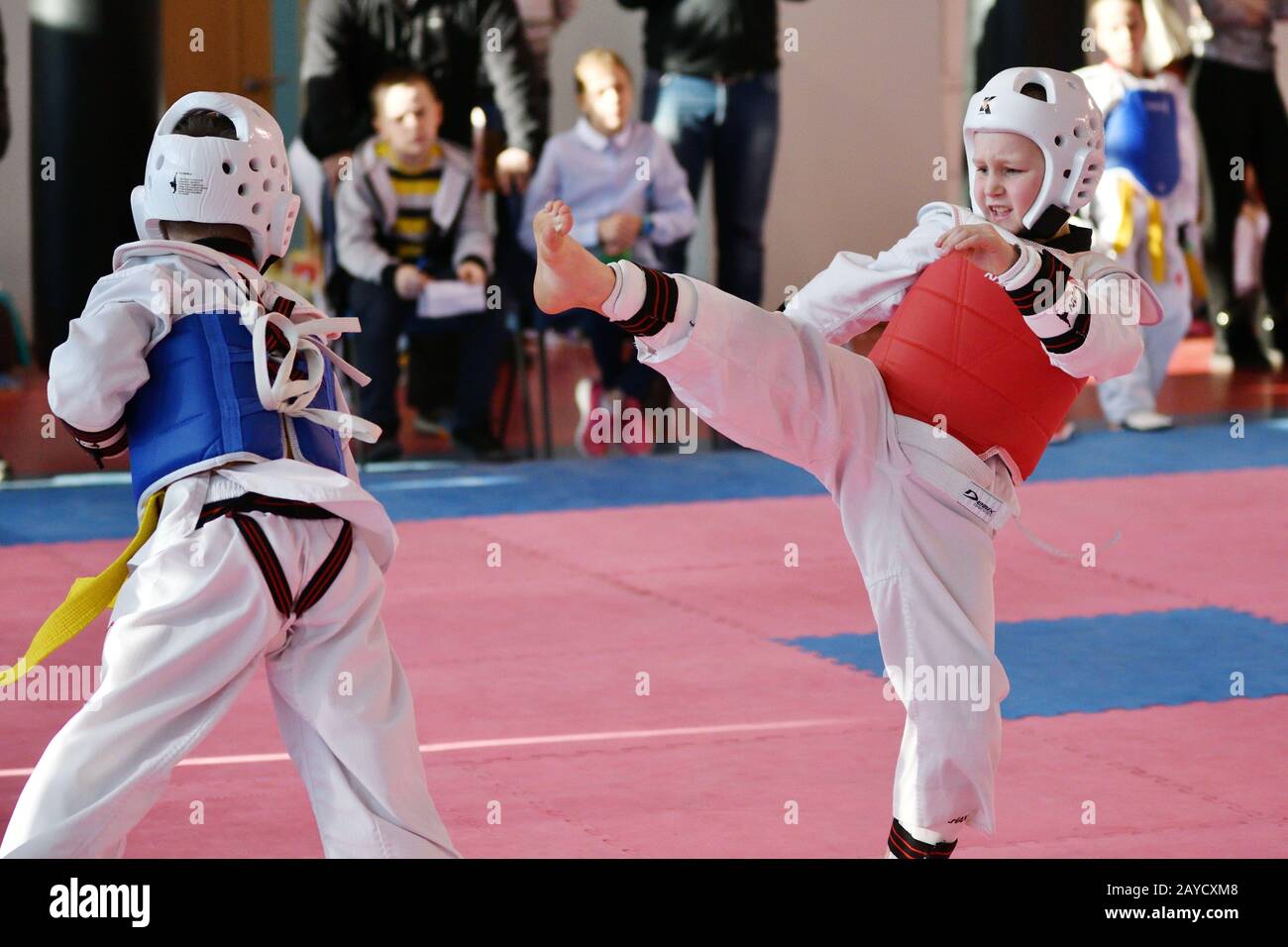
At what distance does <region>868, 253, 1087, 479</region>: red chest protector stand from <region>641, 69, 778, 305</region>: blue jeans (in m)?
6.21

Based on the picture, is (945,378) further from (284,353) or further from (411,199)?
(411,199)

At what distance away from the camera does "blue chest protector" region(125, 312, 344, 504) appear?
3125 millimetres

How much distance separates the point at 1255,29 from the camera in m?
12.2

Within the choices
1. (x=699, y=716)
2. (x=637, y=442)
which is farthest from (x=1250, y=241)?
(x=699, y=716)

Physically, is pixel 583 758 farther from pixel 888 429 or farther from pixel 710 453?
pixel 710 453

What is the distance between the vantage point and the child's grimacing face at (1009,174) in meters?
3.61

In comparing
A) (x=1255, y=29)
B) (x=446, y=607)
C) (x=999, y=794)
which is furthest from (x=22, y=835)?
(x=1255, y=29)

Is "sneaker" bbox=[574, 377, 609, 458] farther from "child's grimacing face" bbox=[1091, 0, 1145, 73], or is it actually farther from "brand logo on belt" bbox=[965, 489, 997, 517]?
"brand logo on belt" bbox=[965, 489, 997, 517]

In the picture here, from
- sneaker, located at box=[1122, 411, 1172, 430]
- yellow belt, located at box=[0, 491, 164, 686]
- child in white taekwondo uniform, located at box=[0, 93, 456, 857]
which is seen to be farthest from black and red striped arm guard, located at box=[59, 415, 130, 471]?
sneaker, located at box=[1122, 411, 1172, 430]

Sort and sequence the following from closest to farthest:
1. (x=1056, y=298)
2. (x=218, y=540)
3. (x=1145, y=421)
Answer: (x=218, y=540) < (x=1056, y=298) < (x=1145, y=421)

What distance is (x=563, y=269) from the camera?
3.12 m

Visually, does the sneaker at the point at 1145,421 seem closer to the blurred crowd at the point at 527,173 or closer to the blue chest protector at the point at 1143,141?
the blurred crowd at the point at 527,173

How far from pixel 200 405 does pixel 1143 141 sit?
8.60 m
